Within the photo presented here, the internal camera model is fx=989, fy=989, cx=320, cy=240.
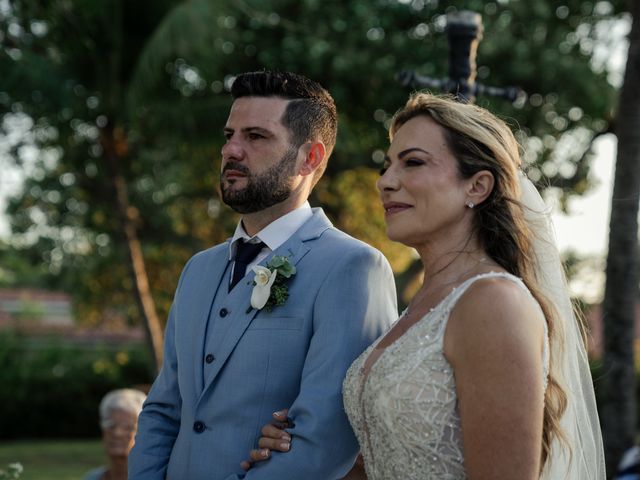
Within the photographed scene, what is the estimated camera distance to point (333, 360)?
341 cm

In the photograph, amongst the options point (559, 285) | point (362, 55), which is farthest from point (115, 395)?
point (362, 55)

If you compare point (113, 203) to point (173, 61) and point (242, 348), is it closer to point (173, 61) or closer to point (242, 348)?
point (173, 61)

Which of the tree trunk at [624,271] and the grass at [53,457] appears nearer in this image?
the tree trunk at [624,271]

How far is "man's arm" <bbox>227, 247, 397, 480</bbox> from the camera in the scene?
3.31 metres

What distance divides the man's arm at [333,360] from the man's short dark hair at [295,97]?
54 cm

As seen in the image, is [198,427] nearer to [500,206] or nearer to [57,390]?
[500,206]

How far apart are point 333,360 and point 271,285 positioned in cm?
37

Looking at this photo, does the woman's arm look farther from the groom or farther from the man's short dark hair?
the man's short dark hair

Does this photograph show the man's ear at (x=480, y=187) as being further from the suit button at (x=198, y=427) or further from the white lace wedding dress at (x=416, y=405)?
the suit button at (x=198, y=427)

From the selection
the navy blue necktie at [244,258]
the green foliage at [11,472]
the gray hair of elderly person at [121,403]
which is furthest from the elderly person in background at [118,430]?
the navy blue necktie at [244,258]

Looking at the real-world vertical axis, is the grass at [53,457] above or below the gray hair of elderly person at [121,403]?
below

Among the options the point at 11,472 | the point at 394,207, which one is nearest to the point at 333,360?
the point at 394,207

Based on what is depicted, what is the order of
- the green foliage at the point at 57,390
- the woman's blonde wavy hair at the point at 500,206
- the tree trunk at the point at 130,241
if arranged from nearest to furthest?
1. the woman's blonde wavy hair at the point at 500,206
2. the tree trunk at the point at 130,241
3. the green foliage at the point at 57,390

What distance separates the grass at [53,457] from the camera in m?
20.2
